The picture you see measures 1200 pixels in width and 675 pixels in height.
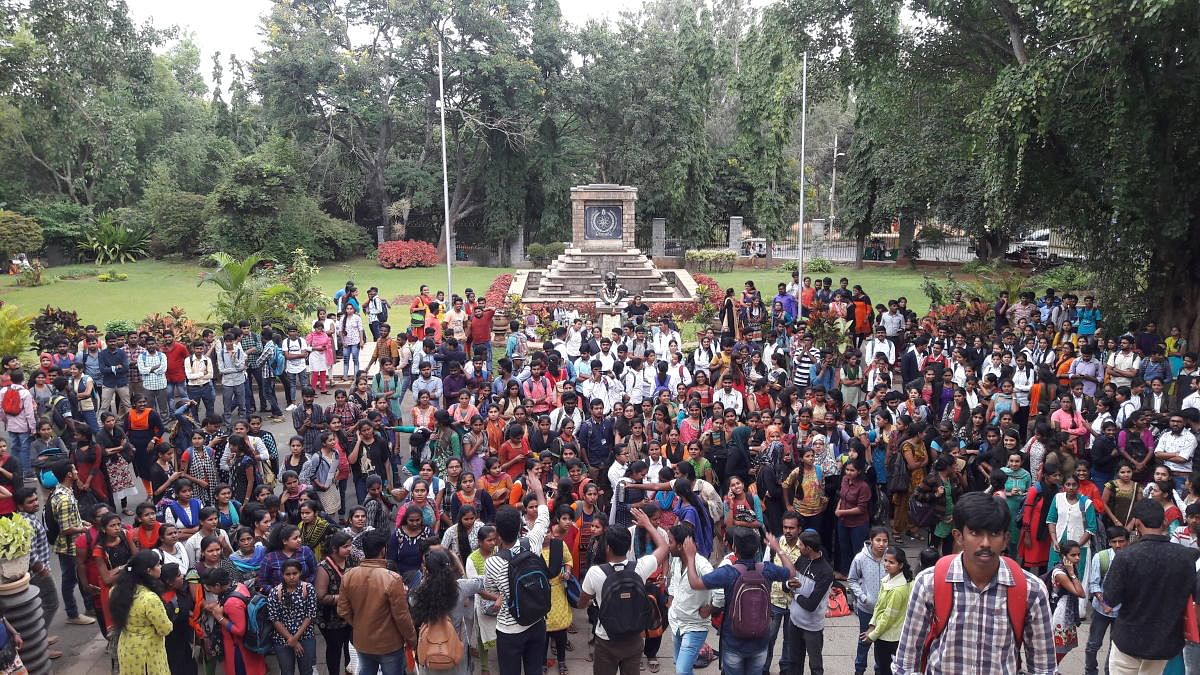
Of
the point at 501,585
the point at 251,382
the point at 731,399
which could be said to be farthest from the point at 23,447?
the point at 731,399

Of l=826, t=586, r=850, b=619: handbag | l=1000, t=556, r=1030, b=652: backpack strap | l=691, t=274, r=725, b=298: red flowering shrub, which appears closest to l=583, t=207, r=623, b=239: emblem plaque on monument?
l=691, t=274, r=725, b=298: red flowering shrub

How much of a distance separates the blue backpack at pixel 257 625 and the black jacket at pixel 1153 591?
494cm

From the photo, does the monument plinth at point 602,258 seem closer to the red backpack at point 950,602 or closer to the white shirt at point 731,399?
the white shirt at point 731,399

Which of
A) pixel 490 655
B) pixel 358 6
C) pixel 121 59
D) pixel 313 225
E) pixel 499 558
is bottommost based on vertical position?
pixel 490 655

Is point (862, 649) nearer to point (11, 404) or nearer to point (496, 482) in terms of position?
point (496, 482)

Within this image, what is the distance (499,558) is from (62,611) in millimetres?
4392

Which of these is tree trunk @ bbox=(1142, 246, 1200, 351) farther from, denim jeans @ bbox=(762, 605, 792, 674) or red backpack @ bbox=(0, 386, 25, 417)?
red backpack @ bbox=(0, 386, 25, 417)

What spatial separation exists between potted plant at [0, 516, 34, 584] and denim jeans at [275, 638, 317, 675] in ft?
5.91

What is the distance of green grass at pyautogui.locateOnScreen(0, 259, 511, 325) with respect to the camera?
22.9m

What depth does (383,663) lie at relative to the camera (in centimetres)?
552

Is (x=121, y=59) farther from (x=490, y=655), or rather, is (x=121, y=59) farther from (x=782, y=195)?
(x=490, y=655)

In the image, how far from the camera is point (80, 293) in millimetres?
25219

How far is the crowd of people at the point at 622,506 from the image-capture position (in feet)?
17.5

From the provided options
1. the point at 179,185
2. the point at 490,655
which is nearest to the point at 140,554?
the point at 490,655
